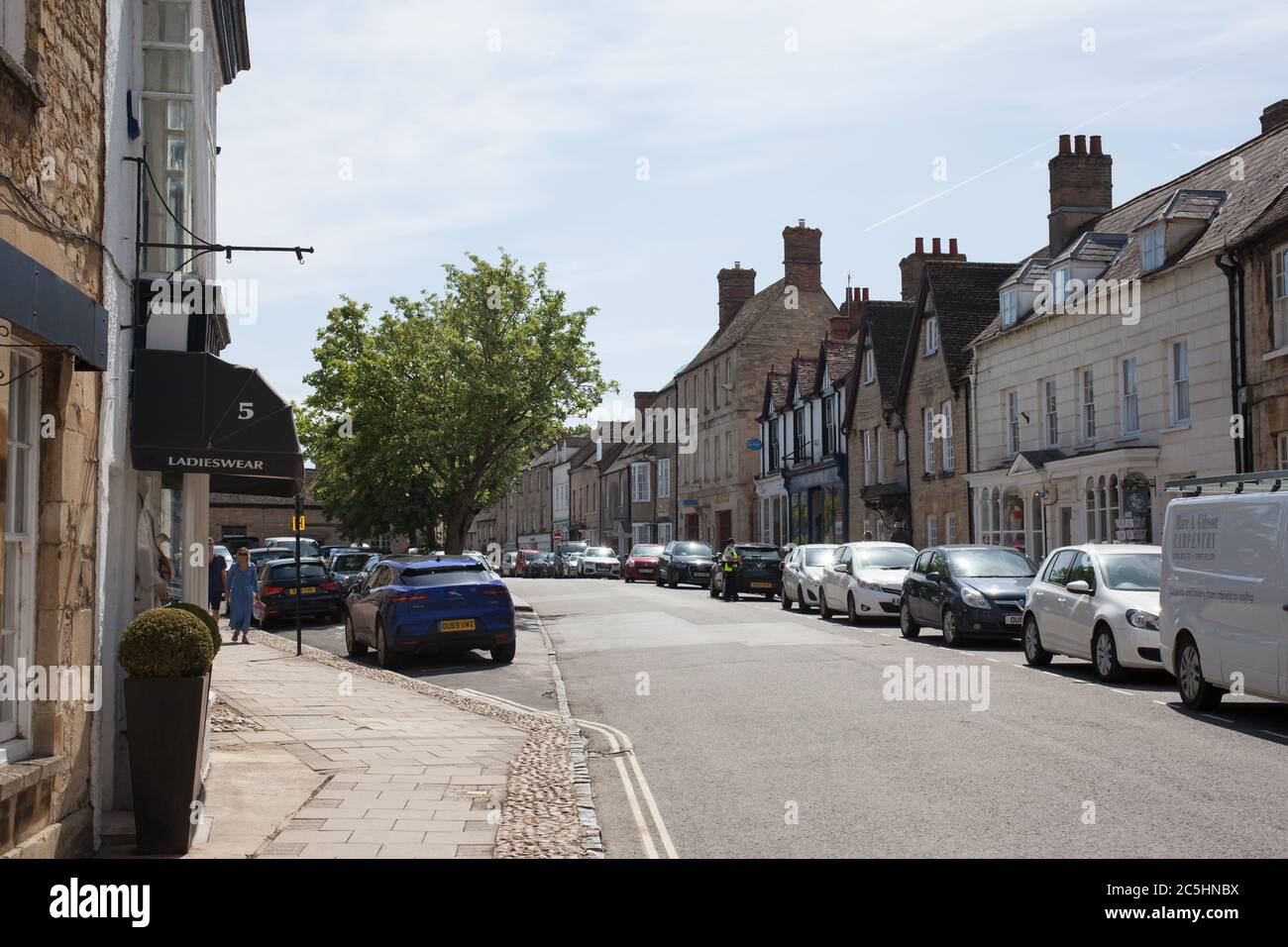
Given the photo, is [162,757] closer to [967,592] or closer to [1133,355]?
[967,592]

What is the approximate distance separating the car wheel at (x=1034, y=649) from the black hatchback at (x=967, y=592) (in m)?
1.71

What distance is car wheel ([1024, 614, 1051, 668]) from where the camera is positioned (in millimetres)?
16484

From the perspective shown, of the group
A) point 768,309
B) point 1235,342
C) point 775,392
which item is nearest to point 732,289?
point 768,309

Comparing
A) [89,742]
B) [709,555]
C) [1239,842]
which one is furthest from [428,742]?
[709,555]

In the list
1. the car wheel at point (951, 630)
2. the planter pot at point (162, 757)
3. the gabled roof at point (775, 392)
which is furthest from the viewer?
the gabled roof at point (775, 392)

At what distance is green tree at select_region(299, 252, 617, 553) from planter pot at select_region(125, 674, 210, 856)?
1012 inches

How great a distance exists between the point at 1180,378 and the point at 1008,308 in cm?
842

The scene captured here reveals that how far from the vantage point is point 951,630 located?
19625 mm

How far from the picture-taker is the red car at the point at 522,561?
65750 mm

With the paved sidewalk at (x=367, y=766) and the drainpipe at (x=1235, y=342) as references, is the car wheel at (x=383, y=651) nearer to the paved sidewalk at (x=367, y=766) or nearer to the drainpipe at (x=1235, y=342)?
the paved sidewalk at (x=367, y=766)

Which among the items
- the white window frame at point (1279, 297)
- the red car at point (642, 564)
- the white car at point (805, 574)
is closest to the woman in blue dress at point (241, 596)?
the white car at point (805, 574)
